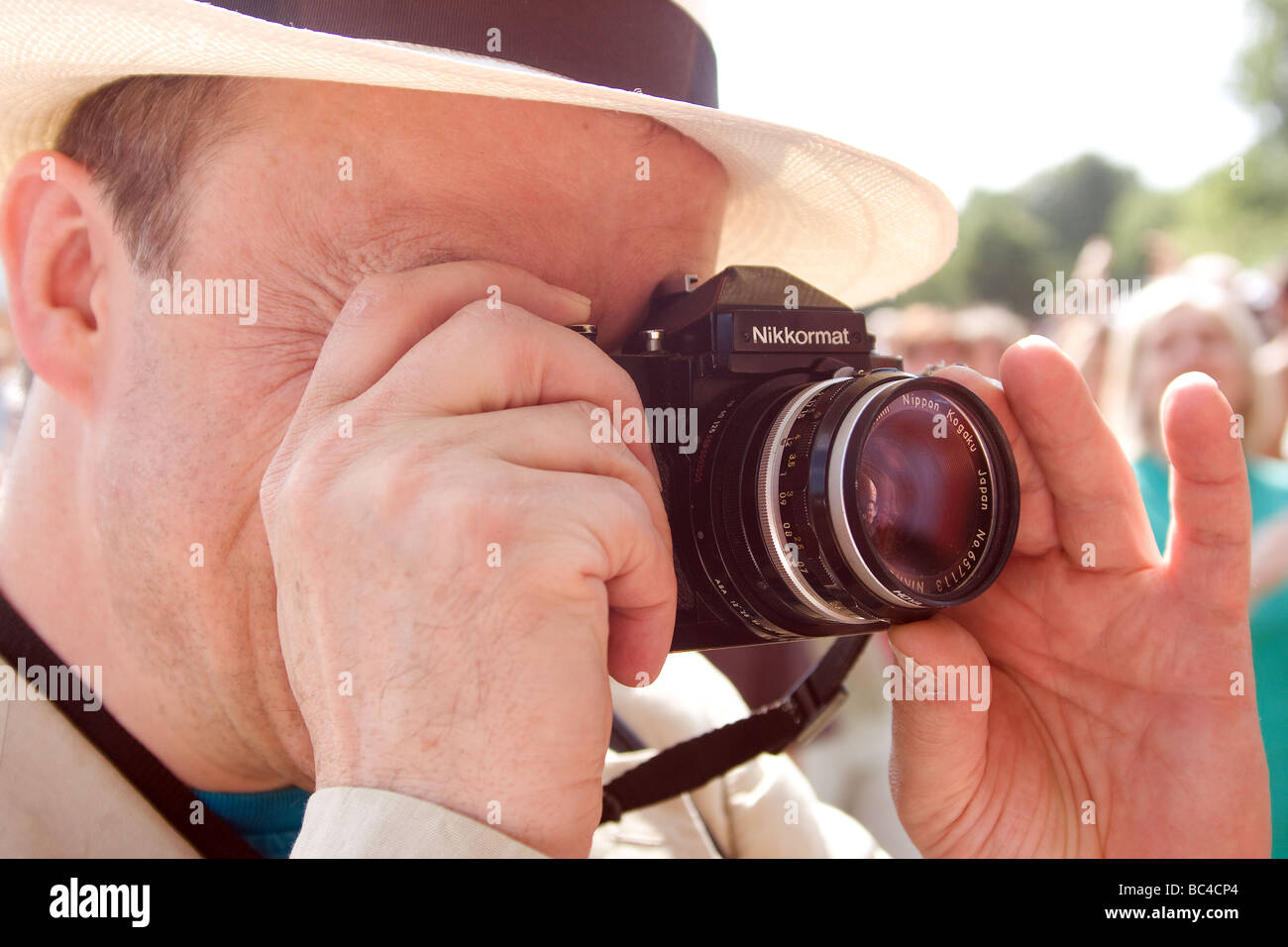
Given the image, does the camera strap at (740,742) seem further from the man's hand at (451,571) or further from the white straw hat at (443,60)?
the white straw hat at (443,60)

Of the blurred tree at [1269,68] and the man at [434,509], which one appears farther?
the blurred tree at [1269,68]

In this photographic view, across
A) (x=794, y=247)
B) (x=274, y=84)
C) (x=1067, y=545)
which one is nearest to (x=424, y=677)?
(x=274, y=84)

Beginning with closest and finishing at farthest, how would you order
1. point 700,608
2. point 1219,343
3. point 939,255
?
point 700,608 → point 939,255 → point 1219,343

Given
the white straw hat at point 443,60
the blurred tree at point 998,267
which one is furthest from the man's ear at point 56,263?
the blurred tree at point 998,267

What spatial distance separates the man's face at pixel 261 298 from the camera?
42.7 inches

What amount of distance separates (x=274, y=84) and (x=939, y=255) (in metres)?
1.06

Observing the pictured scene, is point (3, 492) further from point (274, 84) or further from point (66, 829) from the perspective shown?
point (274, 84)

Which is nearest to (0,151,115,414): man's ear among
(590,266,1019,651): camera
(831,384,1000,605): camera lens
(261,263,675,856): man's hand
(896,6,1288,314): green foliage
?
(261,263,675,856): man's hand

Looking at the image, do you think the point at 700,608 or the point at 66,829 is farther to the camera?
the point at 700,608

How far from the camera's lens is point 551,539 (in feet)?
2.94

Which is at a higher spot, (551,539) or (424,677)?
(551,539)

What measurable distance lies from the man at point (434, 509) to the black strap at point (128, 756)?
0.02 m

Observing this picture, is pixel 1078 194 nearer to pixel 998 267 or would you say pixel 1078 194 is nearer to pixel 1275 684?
pixel 998 267
